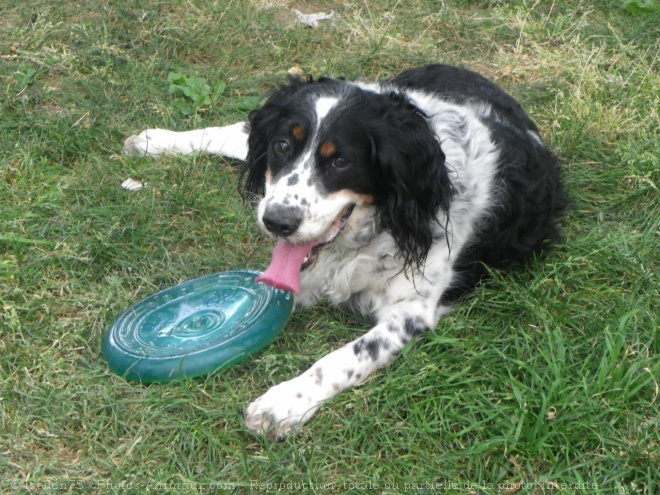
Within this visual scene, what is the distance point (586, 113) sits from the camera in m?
5.22

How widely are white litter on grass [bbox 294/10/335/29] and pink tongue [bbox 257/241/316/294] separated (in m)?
3.27

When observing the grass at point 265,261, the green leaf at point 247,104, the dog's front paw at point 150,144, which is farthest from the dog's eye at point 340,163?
the green leaf at point 247,104

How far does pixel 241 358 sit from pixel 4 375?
904 millimetres

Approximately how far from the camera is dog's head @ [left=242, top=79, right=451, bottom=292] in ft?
11.6

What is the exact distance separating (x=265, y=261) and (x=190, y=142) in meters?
1.06

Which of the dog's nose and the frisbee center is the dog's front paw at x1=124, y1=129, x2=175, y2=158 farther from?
the dog's nose

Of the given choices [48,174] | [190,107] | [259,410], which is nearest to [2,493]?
[259,410]

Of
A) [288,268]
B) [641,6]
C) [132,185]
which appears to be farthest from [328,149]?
[641,6]

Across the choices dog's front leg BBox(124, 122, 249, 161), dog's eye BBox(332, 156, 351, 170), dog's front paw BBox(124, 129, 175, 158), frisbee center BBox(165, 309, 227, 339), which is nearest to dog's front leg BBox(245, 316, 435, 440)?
frisbee center BBox(165, 309, 227, 339)

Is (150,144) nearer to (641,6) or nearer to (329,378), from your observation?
(329,378)

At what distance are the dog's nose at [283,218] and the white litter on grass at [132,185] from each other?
1.49m

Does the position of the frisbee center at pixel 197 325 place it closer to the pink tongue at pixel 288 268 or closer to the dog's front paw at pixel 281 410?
the pink tongue at pixel 288 268

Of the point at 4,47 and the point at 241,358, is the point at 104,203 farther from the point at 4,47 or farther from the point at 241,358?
the point at 4,47

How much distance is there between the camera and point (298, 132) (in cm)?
364
